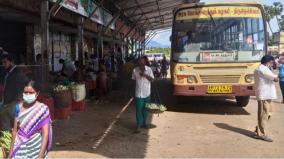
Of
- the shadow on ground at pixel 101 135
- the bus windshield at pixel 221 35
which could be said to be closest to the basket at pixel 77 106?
the shadow on ground at pixel 101 135

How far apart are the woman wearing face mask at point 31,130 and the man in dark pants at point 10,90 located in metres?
2.30

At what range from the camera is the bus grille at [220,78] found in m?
13.1

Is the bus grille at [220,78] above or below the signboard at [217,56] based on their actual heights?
below

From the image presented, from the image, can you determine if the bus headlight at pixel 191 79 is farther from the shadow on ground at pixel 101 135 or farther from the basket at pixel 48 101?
the basket at pixel 48 101

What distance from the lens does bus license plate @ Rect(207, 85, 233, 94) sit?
1302 centimetres

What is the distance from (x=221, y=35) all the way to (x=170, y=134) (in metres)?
4.22

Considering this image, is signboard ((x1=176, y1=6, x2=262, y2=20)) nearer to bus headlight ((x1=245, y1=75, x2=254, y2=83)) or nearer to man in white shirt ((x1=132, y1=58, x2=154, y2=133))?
bus headlight ((x1=245, y1=75, x2=254, y2=83))

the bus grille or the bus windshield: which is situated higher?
the bus windshield

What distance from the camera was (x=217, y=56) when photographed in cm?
1334

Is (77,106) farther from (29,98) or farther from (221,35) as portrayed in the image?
(29,98)

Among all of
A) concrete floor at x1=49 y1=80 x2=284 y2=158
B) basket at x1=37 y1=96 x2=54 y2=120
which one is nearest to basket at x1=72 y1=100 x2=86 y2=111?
concrete floor at x1=49 y1=80 x2=284 y2=158

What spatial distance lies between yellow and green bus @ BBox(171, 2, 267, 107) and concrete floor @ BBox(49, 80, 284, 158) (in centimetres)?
83

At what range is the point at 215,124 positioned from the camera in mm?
11773

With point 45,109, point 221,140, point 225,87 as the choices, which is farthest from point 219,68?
point 45,109
